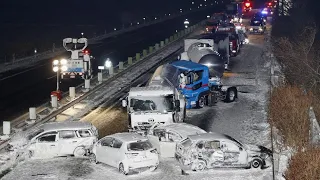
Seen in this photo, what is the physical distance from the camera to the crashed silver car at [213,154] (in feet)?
60.9

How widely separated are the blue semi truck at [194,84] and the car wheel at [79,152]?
9579 mm

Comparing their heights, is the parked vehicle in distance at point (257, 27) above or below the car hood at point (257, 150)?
above

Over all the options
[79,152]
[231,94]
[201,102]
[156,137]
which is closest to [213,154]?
[156,137]

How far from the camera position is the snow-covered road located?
1839 cm

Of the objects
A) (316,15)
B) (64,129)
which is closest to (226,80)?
(64,129)

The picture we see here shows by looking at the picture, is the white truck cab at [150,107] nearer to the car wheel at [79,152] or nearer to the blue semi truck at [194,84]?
the car wheel at [79,152]

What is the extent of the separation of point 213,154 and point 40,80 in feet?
79.9

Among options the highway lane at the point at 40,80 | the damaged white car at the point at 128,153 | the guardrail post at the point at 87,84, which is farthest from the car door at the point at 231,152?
the guardrail post at the point at 87,84

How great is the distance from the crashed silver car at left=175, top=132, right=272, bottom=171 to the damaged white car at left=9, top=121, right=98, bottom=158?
4.02 meters

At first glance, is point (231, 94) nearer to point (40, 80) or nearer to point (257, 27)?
→ point (40, 80)

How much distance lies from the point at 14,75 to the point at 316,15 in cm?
6162

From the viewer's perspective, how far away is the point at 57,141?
20438 millimetres

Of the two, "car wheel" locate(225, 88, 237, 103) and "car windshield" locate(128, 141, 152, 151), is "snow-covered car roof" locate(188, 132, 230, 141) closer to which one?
"car windshield" locate(128, 141, 152, 151)

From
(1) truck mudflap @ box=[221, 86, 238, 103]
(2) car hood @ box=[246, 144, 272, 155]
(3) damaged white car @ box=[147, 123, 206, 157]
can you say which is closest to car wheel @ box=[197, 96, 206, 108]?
(1) truck mudflap @ box=[221, 86, 238, 103]
